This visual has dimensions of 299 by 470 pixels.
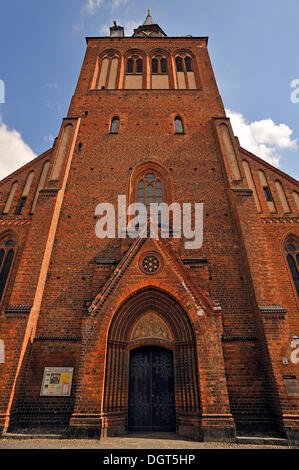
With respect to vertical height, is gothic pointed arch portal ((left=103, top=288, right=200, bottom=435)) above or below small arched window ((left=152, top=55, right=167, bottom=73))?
below

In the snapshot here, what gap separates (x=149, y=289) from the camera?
9008mm

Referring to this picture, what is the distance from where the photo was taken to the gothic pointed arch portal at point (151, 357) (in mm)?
7867

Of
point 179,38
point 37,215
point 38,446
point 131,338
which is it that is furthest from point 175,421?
point 179,38

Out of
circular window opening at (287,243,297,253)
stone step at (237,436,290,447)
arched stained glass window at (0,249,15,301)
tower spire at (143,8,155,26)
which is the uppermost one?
tower spire at (143,8,155,26)

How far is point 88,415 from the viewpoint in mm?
7273

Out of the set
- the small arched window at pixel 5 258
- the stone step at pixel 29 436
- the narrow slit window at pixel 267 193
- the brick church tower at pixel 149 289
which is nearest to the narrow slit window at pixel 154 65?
the brick church tower at pixel 149 289

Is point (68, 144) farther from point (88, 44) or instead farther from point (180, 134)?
point (88, 44)

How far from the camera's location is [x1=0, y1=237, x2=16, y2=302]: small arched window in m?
10.6

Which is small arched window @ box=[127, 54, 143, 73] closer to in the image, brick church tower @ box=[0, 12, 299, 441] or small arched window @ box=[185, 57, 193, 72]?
small arched window @ box=[185, 57, 193, 72]

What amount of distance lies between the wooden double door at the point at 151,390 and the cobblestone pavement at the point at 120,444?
110 cm

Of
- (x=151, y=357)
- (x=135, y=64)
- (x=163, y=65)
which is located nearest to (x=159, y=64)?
(x=163, y=65)

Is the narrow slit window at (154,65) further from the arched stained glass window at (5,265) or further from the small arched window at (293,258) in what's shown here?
the arched stained glass window at (5,265)

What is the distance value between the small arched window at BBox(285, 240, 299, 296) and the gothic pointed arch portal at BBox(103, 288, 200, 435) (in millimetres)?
5099

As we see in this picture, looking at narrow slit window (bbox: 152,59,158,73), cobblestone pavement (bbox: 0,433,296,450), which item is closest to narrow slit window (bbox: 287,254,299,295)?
cobblestone pavement (bbox: 0,433,296,450)
